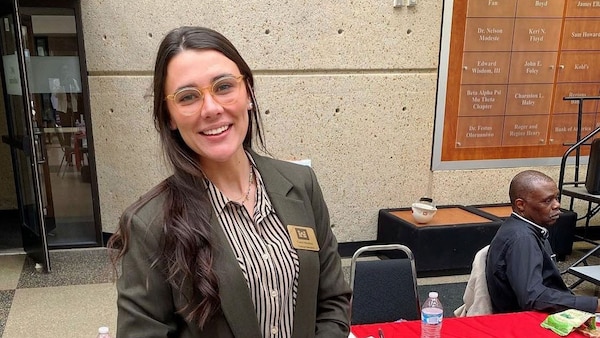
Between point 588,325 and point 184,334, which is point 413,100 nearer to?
point 588,325

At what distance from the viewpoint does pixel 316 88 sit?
410cm

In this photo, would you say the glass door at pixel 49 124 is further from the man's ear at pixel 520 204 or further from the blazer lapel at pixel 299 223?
the man's ear at pixel 520 204

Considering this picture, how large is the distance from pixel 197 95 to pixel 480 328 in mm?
1496

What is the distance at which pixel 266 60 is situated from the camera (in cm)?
400

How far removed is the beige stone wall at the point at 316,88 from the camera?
391cm

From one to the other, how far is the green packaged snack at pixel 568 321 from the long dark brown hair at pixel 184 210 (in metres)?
1.47

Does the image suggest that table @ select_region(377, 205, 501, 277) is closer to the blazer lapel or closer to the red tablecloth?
the red tablecloth

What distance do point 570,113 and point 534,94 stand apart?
1.51ft

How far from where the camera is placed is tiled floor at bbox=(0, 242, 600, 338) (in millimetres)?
2980

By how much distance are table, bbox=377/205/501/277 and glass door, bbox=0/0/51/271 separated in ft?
9.55

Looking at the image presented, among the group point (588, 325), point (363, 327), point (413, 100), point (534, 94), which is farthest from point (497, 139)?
point (363, 327)

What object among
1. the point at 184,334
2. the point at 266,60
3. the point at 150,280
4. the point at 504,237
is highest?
the point at 266,60

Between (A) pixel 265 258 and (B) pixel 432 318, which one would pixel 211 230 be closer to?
(A) pixel 265 258

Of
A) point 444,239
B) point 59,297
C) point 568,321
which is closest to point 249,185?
point 568,321
